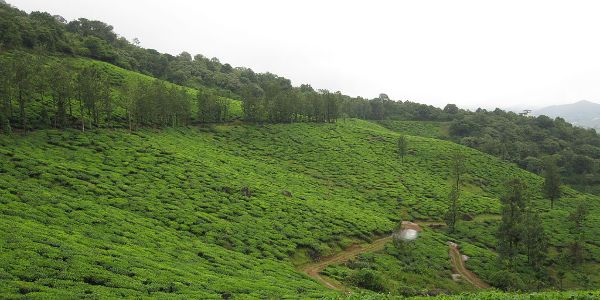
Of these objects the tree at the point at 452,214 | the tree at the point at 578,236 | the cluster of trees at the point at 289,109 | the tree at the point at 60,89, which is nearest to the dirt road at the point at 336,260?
the tree at the point at 452,214

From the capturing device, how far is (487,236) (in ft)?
216

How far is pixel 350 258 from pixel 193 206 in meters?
22.6

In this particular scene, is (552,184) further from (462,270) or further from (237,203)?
(237,203)

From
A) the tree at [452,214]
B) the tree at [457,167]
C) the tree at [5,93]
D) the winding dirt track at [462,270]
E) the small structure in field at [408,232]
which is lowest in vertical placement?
the winding dirt track at [462,270]

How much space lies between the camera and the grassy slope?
88.0ft

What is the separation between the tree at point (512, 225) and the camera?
5534 cm

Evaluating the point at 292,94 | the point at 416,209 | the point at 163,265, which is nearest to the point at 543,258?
the point at 416,209

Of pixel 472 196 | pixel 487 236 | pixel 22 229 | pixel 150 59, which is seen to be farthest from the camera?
pixel 150 59

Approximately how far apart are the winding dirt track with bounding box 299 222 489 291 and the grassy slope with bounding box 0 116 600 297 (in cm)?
153

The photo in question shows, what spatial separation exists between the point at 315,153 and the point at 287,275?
6774cm

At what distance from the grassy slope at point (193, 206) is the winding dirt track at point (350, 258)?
1.53 m

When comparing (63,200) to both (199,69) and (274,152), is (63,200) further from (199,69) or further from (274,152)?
(199,69)

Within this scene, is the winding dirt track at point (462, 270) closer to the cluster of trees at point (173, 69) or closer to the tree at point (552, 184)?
the tree at point (552, 184)

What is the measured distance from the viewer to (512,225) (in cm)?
5559
